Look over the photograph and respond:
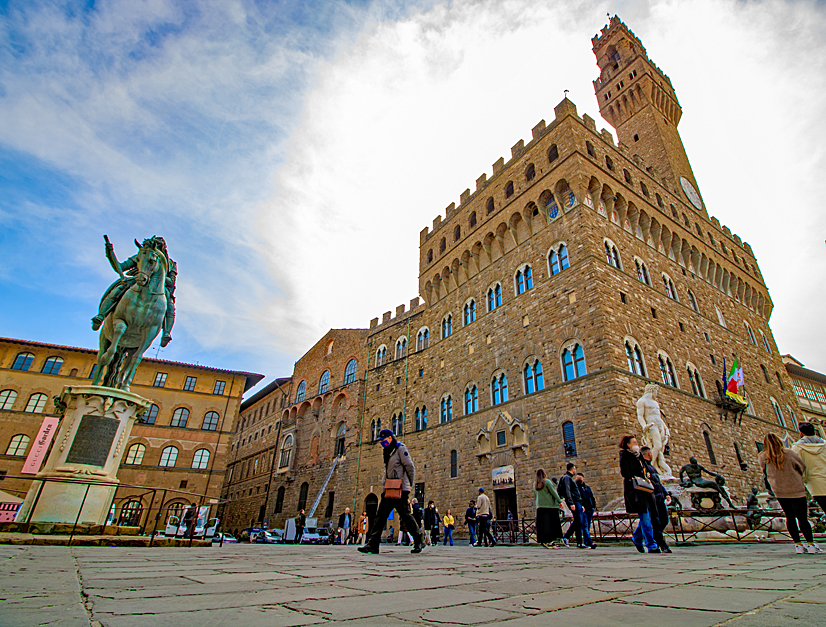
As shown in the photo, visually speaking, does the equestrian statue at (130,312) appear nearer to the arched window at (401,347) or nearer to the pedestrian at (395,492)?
the pedestrian at (395,492)

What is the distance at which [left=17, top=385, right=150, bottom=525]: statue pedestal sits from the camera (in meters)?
6.85

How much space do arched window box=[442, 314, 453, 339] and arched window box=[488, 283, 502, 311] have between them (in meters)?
2.76

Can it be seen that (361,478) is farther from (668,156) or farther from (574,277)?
(668,156)

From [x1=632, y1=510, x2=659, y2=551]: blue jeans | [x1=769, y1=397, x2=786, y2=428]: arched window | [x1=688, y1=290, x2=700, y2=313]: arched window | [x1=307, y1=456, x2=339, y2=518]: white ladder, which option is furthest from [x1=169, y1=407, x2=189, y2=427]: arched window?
[x1=769, y1=397, x2=786, y2=428]: arched window

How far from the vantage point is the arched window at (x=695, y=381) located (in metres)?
16.2

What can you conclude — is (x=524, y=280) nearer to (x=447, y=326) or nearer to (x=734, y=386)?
(x=447, y=326)

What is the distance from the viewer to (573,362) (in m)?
14.5

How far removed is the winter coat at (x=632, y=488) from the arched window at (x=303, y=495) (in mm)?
24171

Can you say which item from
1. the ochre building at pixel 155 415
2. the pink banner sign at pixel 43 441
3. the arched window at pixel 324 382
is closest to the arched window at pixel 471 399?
the arched window at pixel 324 382

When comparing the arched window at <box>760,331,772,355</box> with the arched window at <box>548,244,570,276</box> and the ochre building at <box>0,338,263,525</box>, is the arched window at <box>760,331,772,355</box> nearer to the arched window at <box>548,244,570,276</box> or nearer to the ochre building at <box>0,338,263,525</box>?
the arched window at <box>548,244,570,276</box>

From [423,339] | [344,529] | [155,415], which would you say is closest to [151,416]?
[155,415]

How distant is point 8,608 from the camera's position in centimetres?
142

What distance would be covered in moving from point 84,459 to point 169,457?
19.8 meters

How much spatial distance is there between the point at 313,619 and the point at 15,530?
771 cm
